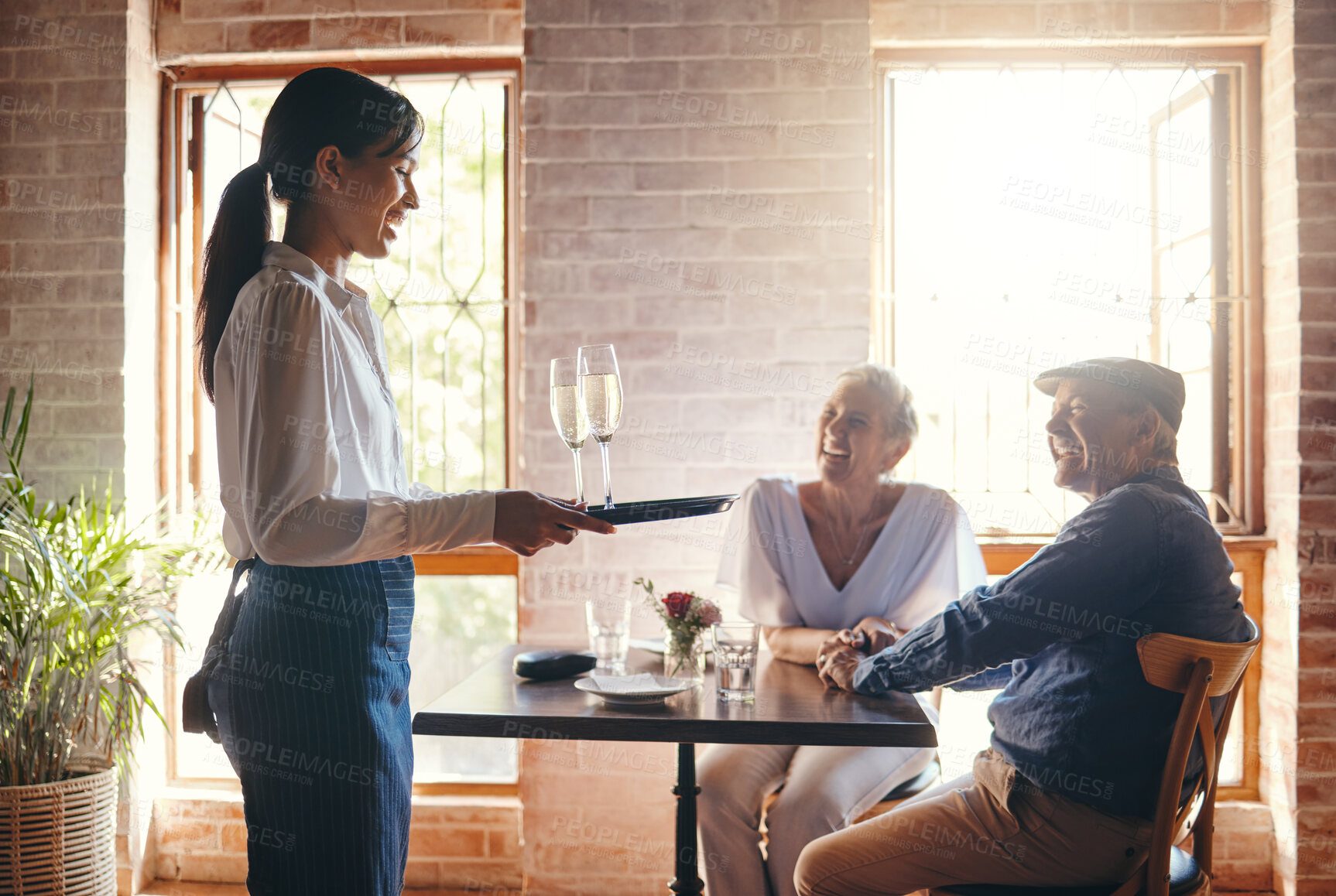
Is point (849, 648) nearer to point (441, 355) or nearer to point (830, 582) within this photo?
point (830, 582)

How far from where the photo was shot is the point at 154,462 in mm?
2756

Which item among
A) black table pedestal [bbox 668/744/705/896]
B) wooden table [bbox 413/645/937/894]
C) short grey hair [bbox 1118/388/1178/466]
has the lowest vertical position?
black table pedestal [bbox 668/744/705/896]

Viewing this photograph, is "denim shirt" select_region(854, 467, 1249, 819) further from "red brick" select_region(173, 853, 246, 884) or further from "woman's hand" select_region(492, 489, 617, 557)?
"red brick" select_region(173, 853, 246, 884)

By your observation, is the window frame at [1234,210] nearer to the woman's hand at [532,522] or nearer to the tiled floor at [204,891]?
the woman's hand at [532,522]

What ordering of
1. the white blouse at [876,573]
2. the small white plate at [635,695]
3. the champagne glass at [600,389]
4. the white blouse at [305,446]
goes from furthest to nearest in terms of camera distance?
the white blouse at [876,573] → the small white plate at [635,695] → the champagne glass at [600,389] → the white blouse at [305,446]

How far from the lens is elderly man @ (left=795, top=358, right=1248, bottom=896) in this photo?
145cm

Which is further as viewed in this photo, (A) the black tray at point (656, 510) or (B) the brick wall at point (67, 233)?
(B) the brick wall at point (67, 233)

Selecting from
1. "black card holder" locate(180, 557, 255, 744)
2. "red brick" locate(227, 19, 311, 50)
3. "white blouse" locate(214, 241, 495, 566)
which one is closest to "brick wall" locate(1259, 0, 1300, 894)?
"white blouse" locate(214, 241, 495, 566)

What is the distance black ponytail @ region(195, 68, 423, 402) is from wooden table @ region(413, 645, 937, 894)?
62 cm

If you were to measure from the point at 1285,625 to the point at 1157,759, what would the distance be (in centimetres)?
141

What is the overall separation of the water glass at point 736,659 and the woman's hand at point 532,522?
450 millimetres

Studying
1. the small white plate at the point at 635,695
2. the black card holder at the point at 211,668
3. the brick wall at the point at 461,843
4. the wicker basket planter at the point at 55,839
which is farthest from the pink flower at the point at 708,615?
the wicker basket planter at the point at 55,839

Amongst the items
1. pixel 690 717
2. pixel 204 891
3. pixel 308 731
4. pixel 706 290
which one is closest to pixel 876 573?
pixel 690 717

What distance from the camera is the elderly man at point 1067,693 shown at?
4.74 ft
